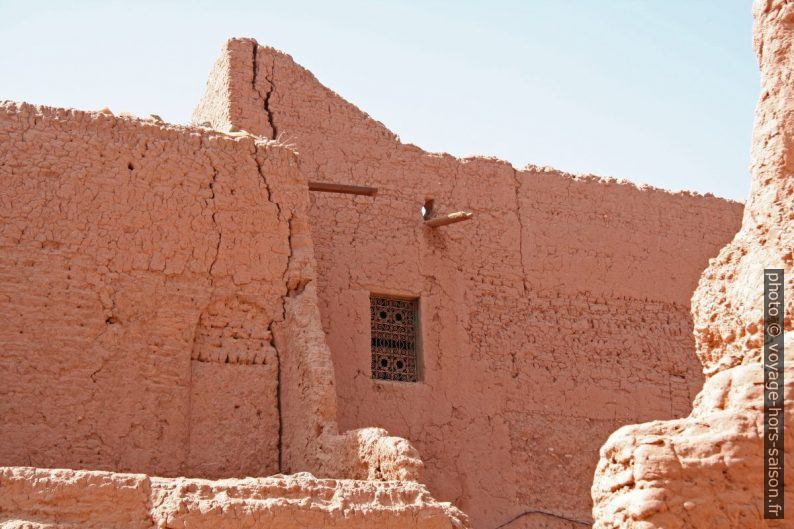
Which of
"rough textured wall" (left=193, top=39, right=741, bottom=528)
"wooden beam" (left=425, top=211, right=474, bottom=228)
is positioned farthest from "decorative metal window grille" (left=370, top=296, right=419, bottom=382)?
"wooden beam" (left=425, top=211, right=474, bottom=228)

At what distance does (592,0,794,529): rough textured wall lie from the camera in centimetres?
605

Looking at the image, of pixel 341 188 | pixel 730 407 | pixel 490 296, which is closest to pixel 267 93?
pixel 341 188

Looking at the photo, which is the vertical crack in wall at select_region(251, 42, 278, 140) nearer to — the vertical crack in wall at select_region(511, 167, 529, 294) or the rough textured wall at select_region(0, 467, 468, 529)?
the vertical crack in wall at select_region(511, 167, 529, 294)

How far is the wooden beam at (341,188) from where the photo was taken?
524 inches

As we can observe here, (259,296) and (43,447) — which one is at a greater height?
(259,296)

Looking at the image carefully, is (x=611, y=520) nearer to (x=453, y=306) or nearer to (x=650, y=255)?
(x=453, y=306)

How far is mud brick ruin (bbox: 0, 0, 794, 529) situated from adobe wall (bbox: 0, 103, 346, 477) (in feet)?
0.07

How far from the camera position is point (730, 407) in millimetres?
6199

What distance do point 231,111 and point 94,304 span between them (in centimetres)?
338

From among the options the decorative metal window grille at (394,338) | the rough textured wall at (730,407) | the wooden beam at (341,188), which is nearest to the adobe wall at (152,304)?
the wooden beam at (341,188)

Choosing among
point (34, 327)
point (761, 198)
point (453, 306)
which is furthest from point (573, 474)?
point (761, 198)

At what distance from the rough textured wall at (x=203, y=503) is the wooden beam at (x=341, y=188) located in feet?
15.7

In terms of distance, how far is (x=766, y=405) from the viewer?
6094mm

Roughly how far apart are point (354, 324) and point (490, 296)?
176 centimetres
